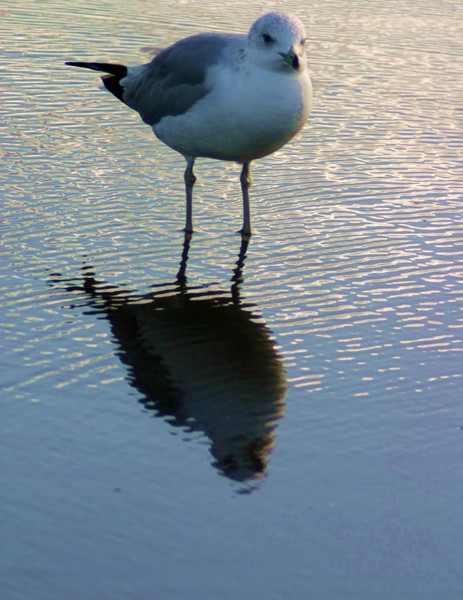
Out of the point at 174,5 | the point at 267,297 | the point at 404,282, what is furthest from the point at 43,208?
the point at 174,5

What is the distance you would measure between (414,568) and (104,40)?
879 centimetres

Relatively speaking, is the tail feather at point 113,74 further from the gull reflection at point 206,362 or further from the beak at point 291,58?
the gull reflection at point 206,362

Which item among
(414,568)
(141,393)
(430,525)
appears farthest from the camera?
(141,393)

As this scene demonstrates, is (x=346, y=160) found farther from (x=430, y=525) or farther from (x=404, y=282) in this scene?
(x=430, y=525)

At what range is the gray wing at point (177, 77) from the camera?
6.90m

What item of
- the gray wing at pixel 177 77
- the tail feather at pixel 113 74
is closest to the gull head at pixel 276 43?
the gray wing at pixel 177 77

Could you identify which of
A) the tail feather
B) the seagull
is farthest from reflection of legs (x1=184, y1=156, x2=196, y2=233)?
the tail feather

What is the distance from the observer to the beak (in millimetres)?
6461

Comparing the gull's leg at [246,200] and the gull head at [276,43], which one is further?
the gull's leg at [246,200]

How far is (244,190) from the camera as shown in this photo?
23.7 feet

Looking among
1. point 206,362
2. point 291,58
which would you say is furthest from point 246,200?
point 206,362

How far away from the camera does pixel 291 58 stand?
6.47 meters

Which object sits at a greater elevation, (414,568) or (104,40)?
(414,568)

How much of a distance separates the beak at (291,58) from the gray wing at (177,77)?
0.42 metres
